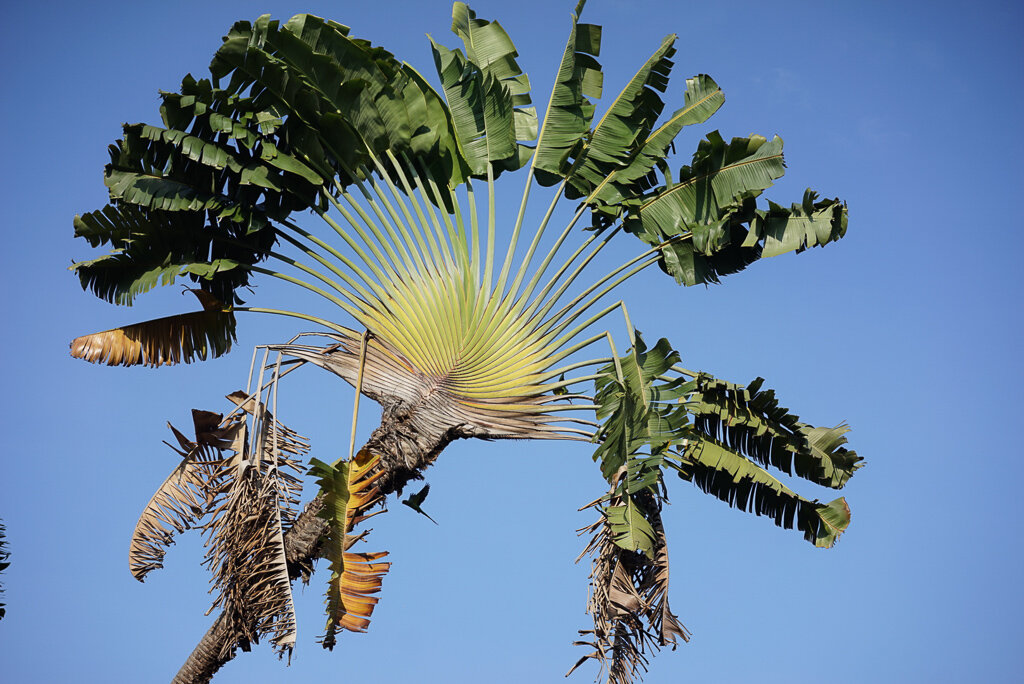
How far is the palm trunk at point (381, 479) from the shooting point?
797 centimetres

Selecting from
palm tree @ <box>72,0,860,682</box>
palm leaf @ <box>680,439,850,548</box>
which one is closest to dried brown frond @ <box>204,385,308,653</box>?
palm tree @ <box>72,0,860,682</box>

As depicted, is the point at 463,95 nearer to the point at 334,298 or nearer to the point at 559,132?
the point at 559,132

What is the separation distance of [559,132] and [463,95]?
103 centimetres

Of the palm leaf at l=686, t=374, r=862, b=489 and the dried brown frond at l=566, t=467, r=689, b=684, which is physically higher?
the palm leaf at l=686, t=374, r=862, b=489

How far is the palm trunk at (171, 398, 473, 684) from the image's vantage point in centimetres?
797

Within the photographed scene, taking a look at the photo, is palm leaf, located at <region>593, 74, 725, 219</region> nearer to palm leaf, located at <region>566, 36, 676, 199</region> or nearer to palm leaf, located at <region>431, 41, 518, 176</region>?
palm leaf, located at <region>566, 36, 676, 199</region>

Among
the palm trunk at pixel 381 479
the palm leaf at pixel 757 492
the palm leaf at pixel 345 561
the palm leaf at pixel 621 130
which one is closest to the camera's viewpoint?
the palm leaf at pixel 345 561

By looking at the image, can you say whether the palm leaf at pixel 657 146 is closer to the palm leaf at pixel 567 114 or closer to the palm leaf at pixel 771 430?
the palm leaf at pixel 567 114

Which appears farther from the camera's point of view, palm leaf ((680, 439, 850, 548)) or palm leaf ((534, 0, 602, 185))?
palm leaf ((534, 0, 602, 185))

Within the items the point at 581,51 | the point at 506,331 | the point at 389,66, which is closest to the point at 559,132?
the point at 581,51

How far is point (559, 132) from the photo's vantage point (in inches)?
393

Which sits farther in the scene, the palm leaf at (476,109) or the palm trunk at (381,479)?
the palm leaf at (476,109)

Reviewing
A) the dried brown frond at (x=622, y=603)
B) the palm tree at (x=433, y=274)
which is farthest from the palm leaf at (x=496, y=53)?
the dried brown frond at (x=622, y=603)

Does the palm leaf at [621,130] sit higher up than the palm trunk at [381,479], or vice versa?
the palm leaf at [621,130]
